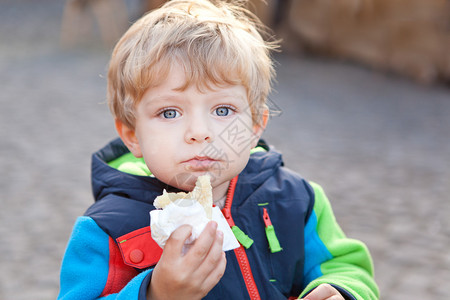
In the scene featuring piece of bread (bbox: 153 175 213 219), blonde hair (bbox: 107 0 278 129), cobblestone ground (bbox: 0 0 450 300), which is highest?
blonde hair (bbox: 107 0 278 129)

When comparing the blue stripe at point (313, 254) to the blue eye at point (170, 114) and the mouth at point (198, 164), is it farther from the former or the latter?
the blue eye at point (170, 114)

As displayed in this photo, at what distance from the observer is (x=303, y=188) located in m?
1.81

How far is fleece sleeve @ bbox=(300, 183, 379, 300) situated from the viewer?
1733mm

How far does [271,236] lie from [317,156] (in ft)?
10.7

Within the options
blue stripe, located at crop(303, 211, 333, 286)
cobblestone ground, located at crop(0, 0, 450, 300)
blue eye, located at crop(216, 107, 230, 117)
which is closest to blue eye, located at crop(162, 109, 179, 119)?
blue eye, located at crop(216, 107, 230, 117)

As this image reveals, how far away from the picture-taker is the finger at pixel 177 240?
1.30 m

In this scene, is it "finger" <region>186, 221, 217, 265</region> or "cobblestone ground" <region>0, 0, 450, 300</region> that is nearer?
"finger" <region>186, 221, 217, 265</region>

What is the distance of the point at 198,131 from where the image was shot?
56.7 inches

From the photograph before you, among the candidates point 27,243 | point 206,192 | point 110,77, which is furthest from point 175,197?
point 27,243

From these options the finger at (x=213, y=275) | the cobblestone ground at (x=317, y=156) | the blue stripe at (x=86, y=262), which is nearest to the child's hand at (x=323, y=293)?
the finger at (x=213, y=275)

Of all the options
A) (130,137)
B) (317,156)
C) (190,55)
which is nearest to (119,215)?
(130,137)

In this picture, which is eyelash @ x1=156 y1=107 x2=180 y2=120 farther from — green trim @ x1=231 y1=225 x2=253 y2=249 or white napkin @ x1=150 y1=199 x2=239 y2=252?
green trim @ x1=231 y1=225 x2=253 y2=249

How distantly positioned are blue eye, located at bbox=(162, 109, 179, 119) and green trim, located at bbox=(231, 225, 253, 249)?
361 millimetres

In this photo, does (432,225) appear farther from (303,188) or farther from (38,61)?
(38,61)
